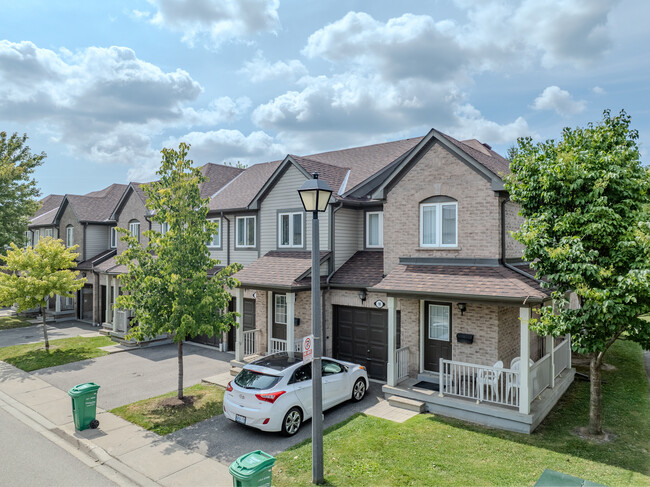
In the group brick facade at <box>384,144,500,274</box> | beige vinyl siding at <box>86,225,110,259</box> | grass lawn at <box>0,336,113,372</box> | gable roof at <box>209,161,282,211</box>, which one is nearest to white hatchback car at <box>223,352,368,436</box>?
brick facade at <box>384,144,500,274</box>

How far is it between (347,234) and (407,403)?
6.82m

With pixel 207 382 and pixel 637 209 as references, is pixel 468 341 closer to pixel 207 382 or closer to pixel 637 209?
pixel 637 209

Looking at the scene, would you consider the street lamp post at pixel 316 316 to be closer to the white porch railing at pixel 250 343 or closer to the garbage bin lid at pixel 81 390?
the garbage bin lid at pixel 81 390

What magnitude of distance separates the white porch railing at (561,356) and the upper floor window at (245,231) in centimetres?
1222

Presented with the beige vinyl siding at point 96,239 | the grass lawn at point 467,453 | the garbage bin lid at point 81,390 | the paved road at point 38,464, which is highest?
the beige vinyl siding at point 96,239

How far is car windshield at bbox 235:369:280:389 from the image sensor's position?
9984 millimetres

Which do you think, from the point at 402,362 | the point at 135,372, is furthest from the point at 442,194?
the point at 135,372

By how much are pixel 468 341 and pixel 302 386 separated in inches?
201

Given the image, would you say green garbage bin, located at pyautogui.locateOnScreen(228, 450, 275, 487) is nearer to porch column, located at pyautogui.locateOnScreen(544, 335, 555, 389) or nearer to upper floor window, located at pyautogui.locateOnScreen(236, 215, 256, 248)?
porch column, located at pyautogui.locateOnScreen(544, 335, 555, 389)

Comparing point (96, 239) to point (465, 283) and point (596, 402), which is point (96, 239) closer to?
point (465, 283)

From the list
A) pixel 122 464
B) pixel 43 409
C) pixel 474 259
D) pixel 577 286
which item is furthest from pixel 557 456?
pixel 43 409

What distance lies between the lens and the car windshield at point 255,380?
9.98 m

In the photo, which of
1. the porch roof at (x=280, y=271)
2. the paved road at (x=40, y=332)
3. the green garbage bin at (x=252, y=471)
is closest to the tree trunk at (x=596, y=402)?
the green garbage bin at (x=252, y=471)

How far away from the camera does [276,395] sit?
9.70 meters
